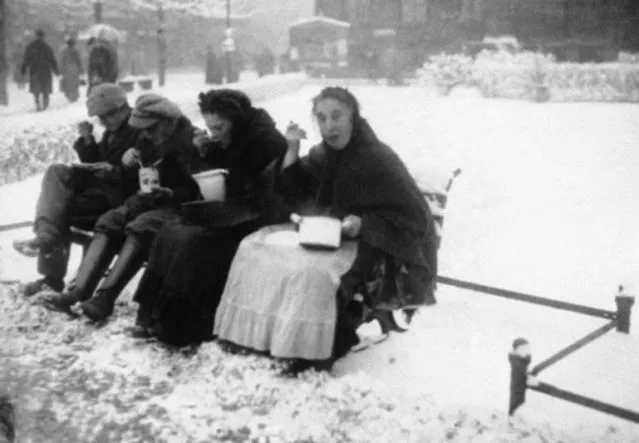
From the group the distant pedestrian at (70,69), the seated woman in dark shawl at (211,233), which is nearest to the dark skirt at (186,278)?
the seated woman in dark shawl at (211,233)

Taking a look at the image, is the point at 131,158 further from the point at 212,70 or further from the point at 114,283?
the point at 212,70

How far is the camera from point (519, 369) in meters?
2.58

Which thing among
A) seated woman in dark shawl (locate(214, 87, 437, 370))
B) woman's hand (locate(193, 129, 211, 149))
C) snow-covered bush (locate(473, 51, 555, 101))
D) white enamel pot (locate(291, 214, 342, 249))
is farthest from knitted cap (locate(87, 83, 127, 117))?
snow-covered bush (locate(473, 51, 555, 101))

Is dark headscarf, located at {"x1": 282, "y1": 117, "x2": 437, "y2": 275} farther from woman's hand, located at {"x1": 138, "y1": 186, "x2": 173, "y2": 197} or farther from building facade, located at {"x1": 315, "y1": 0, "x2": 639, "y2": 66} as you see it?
building facade, located at {"x1": 315, "y1": 0, "x2": 639, "y2": 66}

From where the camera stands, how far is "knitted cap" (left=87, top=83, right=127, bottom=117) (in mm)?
4125

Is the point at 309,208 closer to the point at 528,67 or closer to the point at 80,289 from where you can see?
the point at 80,289

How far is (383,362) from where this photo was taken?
330 cm

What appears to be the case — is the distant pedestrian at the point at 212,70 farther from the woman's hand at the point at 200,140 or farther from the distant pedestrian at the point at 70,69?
the woman's hand at the point at 200,140

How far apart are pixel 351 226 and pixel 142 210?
1.34m

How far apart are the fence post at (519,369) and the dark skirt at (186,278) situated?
1482 mm

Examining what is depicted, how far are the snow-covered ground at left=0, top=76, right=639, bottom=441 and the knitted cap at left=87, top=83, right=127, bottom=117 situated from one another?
132 centimetres

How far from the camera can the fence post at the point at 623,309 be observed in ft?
10.8

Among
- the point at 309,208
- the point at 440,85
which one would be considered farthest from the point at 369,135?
the point at 440,85

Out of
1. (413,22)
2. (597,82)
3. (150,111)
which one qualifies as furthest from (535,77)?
(413,22)
